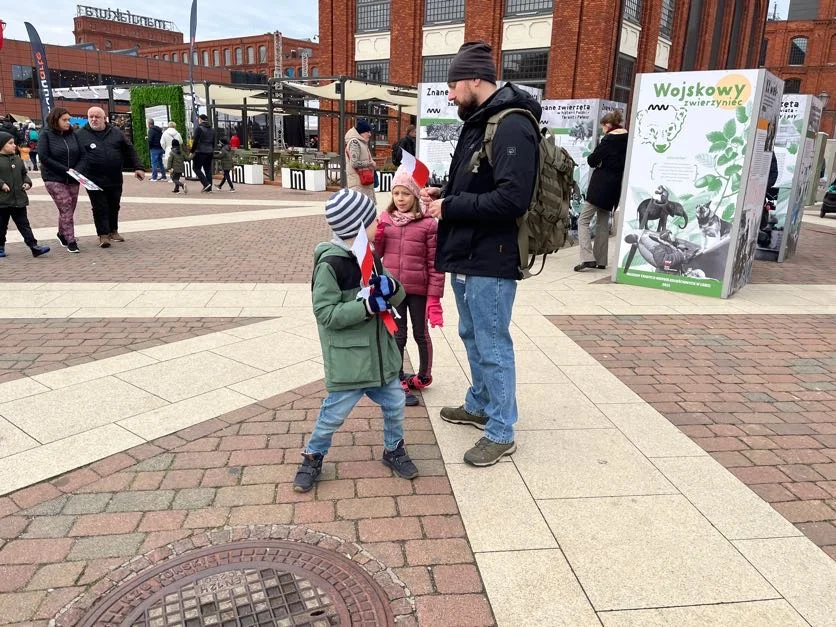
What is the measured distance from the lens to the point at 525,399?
425cm

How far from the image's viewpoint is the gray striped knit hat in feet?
9.09

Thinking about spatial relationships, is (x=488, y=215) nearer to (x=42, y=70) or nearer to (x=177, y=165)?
(x=177, y=165)

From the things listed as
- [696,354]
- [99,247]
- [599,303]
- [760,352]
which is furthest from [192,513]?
[99,247]

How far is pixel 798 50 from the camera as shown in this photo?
5447cm

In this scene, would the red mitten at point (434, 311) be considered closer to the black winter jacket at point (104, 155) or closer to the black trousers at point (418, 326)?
the black trousers at point (418, 326)

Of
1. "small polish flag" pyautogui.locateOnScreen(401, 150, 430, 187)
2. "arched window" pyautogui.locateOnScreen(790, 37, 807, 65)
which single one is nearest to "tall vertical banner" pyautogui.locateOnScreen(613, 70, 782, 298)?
"small polish flag" pyautogui.locateOnScreen(401, 150, 430, 187)

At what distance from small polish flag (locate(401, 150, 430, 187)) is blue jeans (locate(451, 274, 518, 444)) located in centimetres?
55

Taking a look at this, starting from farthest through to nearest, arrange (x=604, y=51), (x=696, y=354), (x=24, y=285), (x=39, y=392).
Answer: (x=604, y=51) < (x=24, y=285) < (x=696, y=354) < (x=39, y=392)

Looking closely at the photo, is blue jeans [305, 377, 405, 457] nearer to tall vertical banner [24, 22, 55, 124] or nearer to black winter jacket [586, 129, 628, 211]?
black winter jacket [586, 129, 628, 211]

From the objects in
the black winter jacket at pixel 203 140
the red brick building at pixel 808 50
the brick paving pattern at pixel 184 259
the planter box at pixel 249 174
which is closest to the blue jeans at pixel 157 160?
the planter box at pixel 249 174

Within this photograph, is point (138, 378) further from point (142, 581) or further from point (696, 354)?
point (696, 354)

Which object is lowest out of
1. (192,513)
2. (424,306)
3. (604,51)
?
(192,513)

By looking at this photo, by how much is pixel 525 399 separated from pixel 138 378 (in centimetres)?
267

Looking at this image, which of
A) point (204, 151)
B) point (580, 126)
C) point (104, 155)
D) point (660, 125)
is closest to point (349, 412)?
point (660, 125)
